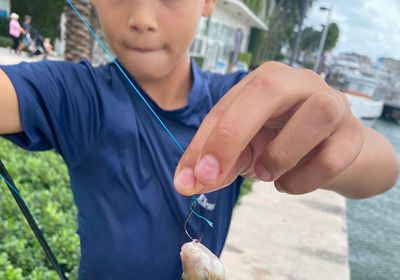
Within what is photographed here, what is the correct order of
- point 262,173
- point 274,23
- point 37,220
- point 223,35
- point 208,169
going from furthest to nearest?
point 274,23 → point 223,35 → point 37,220 → point 262,173 → point 208,169

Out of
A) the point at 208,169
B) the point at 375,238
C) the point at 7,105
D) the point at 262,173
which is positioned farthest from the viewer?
the point at 375,238

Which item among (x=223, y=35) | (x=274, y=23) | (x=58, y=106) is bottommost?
(x=274, y=23)

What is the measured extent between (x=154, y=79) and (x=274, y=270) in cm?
296

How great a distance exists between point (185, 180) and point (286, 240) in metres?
4.03

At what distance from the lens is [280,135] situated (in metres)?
0.79

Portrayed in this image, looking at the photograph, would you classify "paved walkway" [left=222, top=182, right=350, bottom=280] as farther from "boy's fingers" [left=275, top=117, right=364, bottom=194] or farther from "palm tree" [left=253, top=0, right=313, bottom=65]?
"palm tree" [left=253, top=0, right=313, bottom=65]

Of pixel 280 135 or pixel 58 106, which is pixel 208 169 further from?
pixel 58 106

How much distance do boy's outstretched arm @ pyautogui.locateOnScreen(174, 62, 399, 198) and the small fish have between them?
0.55 feet

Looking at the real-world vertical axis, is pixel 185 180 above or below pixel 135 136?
above

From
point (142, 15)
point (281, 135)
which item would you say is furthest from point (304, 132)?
point (142, 15)

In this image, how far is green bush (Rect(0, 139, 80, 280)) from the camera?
2.71 m

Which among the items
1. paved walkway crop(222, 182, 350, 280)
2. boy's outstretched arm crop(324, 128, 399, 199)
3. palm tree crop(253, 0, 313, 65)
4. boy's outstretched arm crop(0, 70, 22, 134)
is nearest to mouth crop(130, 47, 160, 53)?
boy's outstretched arm crop(0, 70, 22, 134)

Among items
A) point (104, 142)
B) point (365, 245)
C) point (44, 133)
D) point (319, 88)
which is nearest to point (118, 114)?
point (104, 142)

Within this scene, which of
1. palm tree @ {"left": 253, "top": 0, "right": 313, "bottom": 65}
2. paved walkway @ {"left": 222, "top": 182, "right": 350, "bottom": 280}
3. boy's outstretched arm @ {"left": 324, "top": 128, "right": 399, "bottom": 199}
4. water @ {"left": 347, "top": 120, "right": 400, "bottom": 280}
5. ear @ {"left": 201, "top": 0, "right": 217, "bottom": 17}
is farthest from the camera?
palm tree @ {"left": 253, "top": 0, "right": 313, "bottom": 65}
